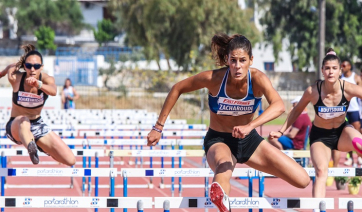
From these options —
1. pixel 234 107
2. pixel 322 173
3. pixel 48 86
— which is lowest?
pixel 322 173

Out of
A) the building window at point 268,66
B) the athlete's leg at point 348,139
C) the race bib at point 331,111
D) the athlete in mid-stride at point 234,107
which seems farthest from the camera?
the building window at point 268,66

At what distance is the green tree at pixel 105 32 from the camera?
6794cm

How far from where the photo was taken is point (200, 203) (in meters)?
5.82

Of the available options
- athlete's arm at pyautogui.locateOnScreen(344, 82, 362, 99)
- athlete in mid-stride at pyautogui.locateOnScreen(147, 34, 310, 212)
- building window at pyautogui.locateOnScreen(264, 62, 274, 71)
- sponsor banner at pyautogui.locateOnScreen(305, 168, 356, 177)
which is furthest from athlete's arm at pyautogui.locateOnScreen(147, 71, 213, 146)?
building window at pyautogui.locateOnScreen(264, 62, 274, 71)

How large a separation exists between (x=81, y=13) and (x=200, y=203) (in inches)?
2569

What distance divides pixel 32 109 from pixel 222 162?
361 cm

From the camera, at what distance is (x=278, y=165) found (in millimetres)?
6203

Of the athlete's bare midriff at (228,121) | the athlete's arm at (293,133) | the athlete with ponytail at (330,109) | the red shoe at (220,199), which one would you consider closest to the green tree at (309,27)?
the athlete's arm at (293,133)

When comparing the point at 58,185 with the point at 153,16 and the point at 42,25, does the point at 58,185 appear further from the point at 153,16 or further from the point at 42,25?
the point at 42,25

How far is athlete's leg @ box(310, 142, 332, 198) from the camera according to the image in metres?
7.33

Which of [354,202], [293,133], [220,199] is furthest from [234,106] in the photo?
[293,133]

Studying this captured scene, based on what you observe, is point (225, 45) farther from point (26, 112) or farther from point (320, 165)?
point (26, 112)

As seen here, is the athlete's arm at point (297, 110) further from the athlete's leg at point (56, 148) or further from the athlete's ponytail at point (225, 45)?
the athlete's leg at point (56, 148)

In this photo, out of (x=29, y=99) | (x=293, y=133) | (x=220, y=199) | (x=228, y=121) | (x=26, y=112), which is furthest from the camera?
(x=293, y=133)
